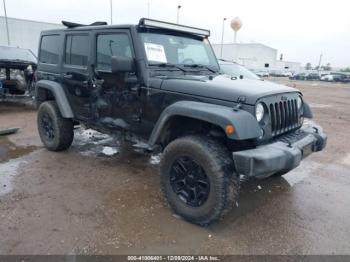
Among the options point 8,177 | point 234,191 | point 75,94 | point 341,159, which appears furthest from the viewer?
point 341,159

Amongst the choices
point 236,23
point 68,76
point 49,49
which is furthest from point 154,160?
point 236,23

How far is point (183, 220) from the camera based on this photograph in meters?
3.21

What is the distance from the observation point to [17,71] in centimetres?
957

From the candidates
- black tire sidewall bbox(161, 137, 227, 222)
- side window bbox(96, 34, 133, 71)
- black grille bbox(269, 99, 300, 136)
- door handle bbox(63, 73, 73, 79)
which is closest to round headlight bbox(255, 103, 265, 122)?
black grille bbox(269, 99, 300, 136)

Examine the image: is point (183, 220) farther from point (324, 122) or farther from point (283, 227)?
point (324, 122)

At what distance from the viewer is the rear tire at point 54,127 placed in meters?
5.02

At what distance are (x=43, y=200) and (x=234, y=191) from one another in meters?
2.21

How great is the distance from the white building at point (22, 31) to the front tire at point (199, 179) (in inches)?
845

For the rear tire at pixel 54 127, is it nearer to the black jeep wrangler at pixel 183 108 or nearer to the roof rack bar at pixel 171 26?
the black jeep wrangler at pixel 183 108

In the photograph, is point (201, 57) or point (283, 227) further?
point (201, 57)

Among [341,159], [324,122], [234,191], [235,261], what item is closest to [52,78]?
[234,191]

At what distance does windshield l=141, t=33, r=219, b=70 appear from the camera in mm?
3638

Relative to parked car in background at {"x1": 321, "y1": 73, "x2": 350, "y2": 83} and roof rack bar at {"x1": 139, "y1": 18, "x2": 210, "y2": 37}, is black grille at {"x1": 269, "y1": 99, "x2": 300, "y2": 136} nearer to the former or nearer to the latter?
roof rack bar at {"x1": 139, "y1": 18, "x2": 210, "y2": 37}

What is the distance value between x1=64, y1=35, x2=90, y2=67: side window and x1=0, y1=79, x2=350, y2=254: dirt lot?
157 centimetres
